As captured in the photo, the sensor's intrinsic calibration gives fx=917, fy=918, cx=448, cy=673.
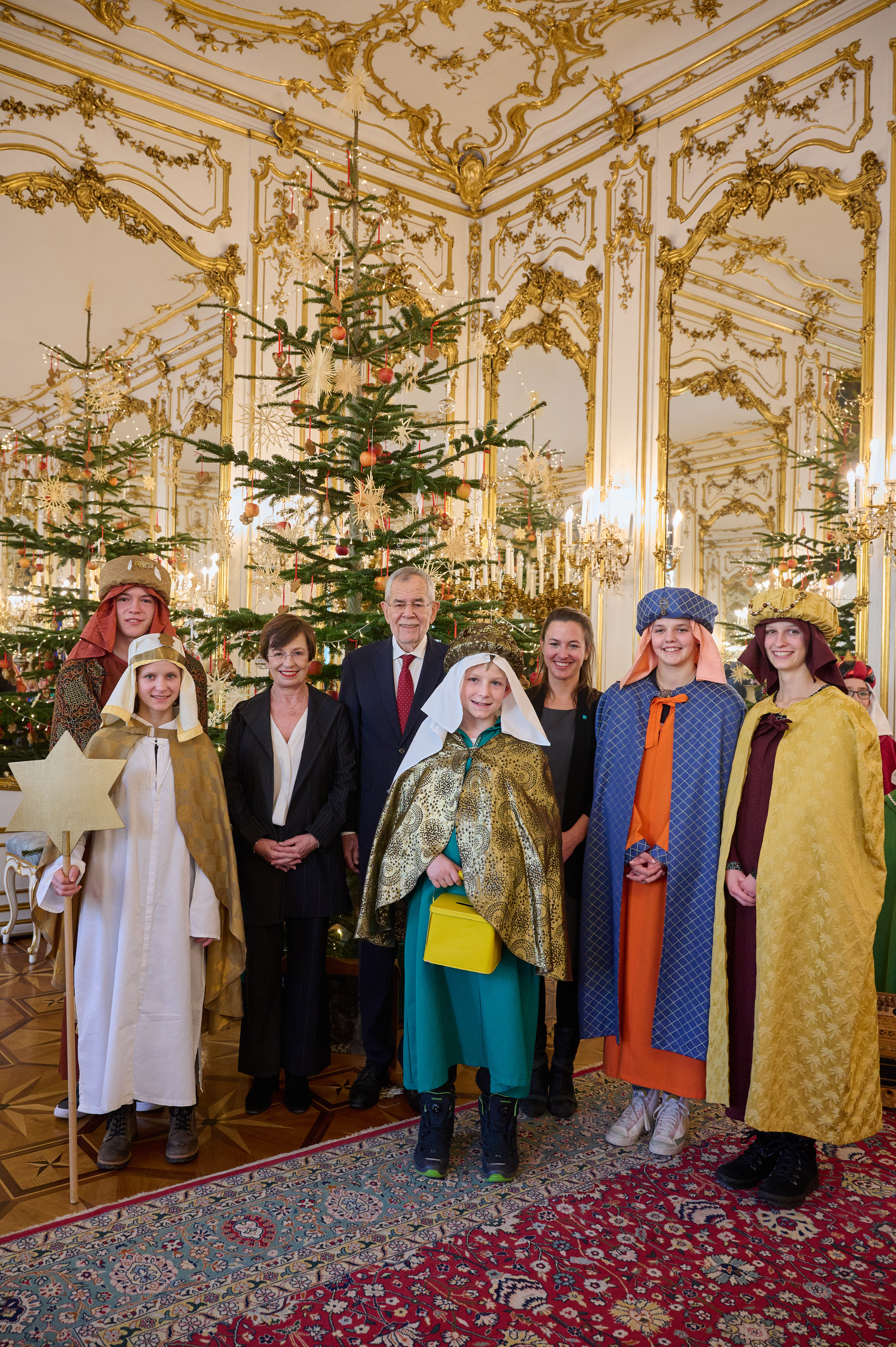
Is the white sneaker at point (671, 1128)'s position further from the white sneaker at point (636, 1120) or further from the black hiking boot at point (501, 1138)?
the black hiking boot at point (501, 1138)

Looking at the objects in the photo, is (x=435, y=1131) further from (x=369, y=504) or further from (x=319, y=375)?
(x=319, y=375)

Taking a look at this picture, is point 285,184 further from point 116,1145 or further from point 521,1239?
point 521,1239

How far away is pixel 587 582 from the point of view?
750cm

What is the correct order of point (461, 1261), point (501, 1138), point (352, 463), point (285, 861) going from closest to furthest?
point (461, 1261)
point (501, 1138)
point (285, 861)
point (352, 463)

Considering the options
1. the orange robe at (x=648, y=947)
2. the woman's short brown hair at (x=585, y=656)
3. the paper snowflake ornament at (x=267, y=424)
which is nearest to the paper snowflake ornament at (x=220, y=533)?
the paper snowflake ornament at (x=267, y=424)

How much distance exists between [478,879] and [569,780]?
2.68 feet

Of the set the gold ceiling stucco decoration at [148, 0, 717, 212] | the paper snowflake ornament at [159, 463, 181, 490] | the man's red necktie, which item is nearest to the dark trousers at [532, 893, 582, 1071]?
the man's red necktie

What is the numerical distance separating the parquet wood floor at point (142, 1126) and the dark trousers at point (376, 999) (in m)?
0.19

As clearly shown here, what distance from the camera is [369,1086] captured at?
11.6 feet

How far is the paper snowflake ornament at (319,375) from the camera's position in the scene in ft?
13.6

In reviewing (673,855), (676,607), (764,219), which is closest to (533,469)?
(764,219)

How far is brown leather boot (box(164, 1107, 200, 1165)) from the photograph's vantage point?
9.95ft

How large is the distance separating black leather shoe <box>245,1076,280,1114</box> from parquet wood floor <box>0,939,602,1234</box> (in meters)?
0.03

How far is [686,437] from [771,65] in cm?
251
